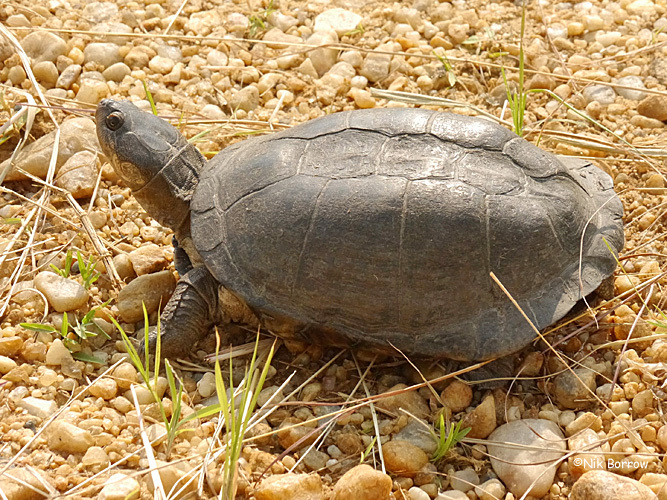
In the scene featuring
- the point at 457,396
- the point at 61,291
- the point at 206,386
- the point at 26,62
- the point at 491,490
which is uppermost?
the point at 26,62

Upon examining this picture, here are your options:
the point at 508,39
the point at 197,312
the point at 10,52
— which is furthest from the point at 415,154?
the point at 10,52

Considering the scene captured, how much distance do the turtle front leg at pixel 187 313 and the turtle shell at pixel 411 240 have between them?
167 millimetres

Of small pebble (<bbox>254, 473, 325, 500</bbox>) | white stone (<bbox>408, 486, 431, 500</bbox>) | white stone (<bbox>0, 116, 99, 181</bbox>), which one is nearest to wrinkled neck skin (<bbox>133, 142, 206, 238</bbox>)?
white stone (<bbox>0, 116, 99, 181</bbox>)

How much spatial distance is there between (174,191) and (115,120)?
1.47 ft

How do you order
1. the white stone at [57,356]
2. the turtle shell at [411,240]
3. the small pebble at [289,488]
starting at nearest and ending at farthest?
the small pebble at [289,488] → the turtle shell at [411,240] → the white stone at [57,356]

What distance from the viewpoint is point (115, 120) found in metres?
3.39

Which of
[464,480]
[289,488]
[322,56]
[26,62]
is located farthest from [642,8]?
[289,488]

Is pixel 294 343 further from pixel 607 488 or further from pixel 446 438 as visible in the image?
pixel 607 488

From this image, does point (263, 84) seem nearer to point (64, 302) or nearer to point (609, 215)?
point (64, 302)

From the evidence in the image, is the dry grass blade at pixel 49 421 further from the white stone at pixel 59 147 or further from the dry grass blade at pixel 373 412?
the white stone at pixel 59 147

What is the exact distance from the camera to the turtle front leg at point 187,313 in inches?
126

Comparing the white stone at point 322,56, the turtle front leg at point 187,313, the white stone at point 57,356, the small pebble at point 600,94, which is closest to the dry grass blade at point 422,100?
the white stone at point 322,56

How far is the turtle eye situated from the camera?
134 inches

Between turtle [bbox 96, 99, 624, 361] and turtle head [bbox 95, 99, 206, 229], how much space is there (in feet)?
0.67
